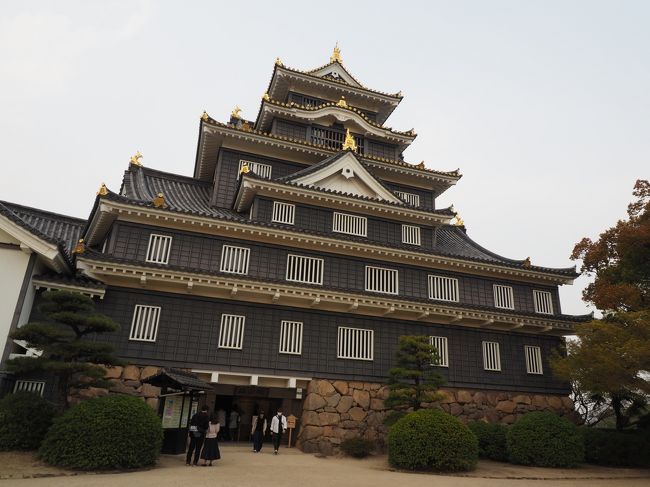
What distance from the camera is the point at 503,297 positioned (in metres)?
24.6

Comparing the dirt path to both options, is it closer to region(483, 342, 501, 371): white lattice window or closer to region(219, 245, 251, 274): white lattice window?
region(483, 342, 501, 371): white lattice window

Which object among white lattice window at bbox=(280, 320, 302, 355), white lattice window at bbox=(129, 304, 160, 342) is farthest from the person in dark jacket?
white lattice window at bbox=(280, 320, 302, 355)

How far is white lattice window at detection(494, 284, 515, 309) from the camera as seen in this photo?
2436 centimetres

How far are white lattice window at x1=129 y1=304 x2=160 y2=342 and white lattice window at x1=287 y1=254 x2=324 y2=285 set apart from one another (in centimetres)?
598

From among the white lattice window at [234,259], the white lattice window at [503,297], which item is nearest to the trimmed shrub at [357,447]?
the white lattice window at [234,259]

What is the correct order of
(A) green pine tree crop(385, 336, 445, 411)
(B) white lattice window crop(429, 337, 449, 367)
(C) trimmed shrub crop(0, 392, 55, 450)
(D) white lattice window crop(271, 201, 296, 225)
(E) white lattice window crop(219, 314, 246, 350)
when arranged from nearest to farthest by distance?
(C) trimmed shrub crop(0, 392, 55, 450) → (A) green pine tree crop(385, 336, 445, 411) → (E) white lattice window crop(219, 314, 246, 350) → (B) white lattice window crop(429, 337, 449, 367) → (D) white lattice window crop(271, 201, 296, 225)

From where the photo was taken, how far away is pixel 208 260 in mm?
20328

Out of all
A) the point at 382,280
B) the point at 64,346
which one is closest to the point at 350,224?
the point at 382,280

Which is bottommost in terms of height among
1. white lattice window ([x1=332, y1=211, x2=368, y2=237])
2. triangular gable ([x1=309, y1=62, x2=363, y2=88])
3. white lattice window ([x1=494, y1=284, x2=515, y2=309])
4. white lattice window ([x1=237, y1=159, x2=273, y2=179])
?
white lattice window ([x1=494, y1=284, x2=515, y2=309])

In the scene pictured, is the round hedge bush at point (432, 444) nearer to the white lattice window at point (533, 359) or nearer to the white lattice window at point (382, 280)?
the white lattice window at point (382, 280)

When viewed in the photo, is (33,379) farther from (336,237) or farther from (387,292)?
(387,292)

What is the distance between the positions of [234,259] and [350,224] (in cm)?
634

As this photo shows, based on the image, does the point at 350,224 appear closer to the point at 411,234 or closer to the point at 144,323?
the point at 411,234

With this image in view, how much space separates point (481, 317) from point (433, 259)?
11.8 ft
